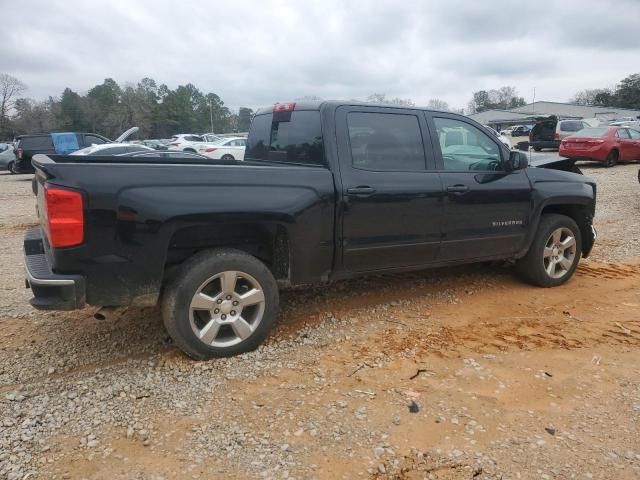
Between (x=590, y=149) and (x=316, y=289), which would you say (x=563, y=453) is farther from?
(x=590, y=149)

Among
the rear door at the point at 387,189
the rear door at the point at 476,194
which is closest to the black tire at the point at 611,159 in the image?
the rear door at the point at 476,194

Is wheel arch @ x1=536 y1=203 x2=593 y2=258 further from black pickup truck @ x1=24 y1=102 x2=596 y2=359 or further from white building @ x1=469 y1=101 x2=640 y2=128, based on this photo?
white building @ x1=469 y1=101 x2=640 y2=128

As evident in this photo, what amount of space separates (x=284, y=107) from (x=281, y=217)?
1310 mm

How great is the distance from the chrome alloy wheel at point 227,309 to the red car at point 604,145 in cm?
1661

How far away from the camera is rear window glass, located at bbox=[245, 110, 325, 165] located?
13.0 feet

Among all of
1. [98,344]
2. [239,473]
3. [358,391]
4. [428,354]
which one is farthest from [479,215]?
[98,344]

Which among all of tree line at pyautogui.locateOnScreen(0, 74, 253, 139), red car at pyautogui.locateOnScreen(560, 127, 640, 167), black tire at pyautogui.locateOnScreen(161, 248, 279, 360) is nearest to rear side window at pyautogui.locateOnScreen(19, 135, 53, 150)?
black tire at pyautogui.locateOnScreen(161, 248, 279, 360)

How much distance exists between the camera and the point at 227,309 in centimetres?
347

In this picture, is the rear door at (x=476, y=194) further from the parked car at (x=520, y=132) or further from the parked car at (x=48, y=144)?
the parked car at (x=520, y=132)

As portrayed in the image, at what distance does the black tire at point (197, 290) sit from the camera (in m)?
3.29

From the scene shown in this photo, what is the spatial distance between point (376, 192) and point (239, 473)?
2.27m

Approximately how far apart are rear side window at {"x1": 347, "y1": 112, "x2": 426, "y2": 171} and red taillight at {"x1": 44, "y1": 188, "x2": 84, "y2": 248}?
201 centimetres

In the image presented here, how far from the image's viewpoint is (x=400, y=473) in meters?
2.39

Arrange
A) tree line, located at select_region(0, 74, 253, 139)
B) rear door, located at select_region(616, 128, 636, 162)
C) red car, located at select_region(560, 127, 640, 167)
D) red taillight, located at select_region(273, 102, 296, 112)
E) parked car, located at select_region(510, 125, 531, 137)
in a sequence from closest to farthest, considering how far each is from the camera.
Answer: red taillight, located at select_region(273, 102, 296, 112)
red car, located at select_region(560, 127, 640, 167)
rear door, located at select_region(616, 128, 636, 162)
parked car, located at select_region(510, 125, 531, 137)
tree line, located at select_region(0, 74, 253, 139)
